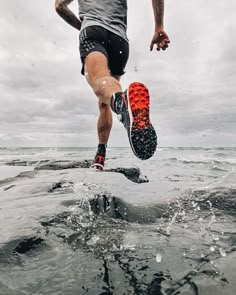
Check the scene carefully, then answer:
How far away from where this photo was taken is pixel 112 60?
3.49 meters

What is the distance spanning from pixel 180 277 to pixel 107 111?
3.11 meters

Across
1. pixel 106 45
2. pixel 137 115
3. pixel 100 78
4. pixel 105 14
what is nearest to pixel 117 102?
pixel 137 115

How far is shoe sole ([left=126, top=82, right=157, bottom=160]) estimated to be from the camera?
2273mm

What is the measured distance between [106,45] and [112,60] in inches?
11.0

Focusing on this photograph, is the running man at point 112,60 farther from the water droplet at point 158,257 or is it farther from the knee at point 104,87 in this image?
the water droplet at point 158,257

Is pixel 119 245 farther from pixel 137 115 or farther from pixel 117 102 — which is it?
pixel 117 102

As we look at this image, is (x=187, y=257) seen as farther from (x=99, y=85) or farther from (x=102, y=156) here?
(x=102, y=156)

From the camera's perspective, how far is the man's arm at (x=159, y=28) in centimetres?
318

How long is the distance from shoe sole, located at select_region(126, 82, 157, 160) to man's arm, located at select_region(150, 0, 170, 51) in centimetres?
113

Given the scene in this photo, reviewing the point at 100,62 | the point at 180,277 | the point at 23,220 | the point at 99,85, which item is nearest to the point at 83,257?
the point at 180,277

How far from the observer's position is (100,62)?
9.29ft

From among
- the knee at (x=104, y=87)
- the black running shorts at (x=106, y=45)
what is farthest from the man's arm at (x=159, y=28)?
the knee at (x=104, y=87)

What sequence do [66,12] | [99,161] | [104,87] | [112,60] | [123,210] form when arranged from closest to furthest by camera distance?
1. [104,87]
2. [123,210]
3. [112,60]
4. [66,12]
5. [99,161]

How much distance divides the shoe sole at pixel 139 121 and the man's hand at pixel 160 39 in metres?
1.11
